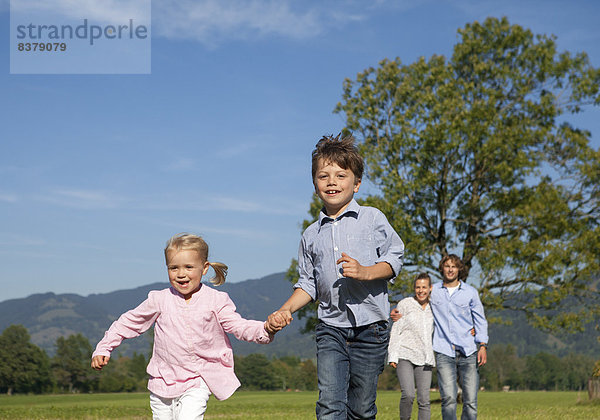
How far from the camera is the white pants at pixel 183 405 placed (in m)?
4.91

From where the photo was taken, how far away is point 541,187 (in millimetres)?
24219

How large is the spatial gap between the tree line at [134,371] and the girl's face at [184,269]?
5723 centimetres

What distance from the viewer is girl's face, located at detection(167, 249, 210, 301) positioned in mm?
5172

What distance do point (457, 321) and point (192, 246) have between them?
15.9 ft

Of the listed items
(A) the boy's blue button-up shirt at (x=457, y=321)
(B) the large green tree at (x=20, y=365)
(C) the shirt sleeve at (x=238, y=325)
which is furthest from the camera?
(B) the large green tree at (x=20, y=365)

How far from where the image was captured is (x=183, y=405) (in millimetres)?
4949

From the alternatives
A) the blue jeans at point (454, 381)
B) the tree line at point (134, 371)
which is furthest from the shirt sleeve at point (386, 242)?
the tree line at point (134, 371)

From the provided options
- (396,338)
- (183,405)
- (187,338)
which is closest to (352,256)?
(187,338)

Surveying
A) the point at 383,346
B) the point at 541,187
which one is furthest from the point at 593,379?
the point at 383,346

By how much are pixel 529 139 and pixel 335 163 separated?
2089cm

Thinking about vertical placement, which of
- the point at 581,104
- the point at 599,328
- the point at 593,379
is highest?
the point at 581,104

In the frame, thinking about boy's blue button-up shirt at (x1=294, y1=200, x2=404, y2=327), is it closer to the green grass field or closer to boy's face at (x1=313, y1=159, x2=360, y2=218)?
boy's face at (x1=313, y1=159, x2=360, y2=218)

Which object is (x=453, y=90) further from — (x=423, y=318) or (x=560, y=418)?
(x=423, y=318)

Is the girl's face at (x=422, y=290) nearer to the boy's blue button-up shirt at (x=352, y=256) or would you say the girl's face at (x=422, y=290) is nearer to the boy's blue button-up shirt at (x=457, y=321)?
the boy's blue button-up shirt at (x=457, y=321)
